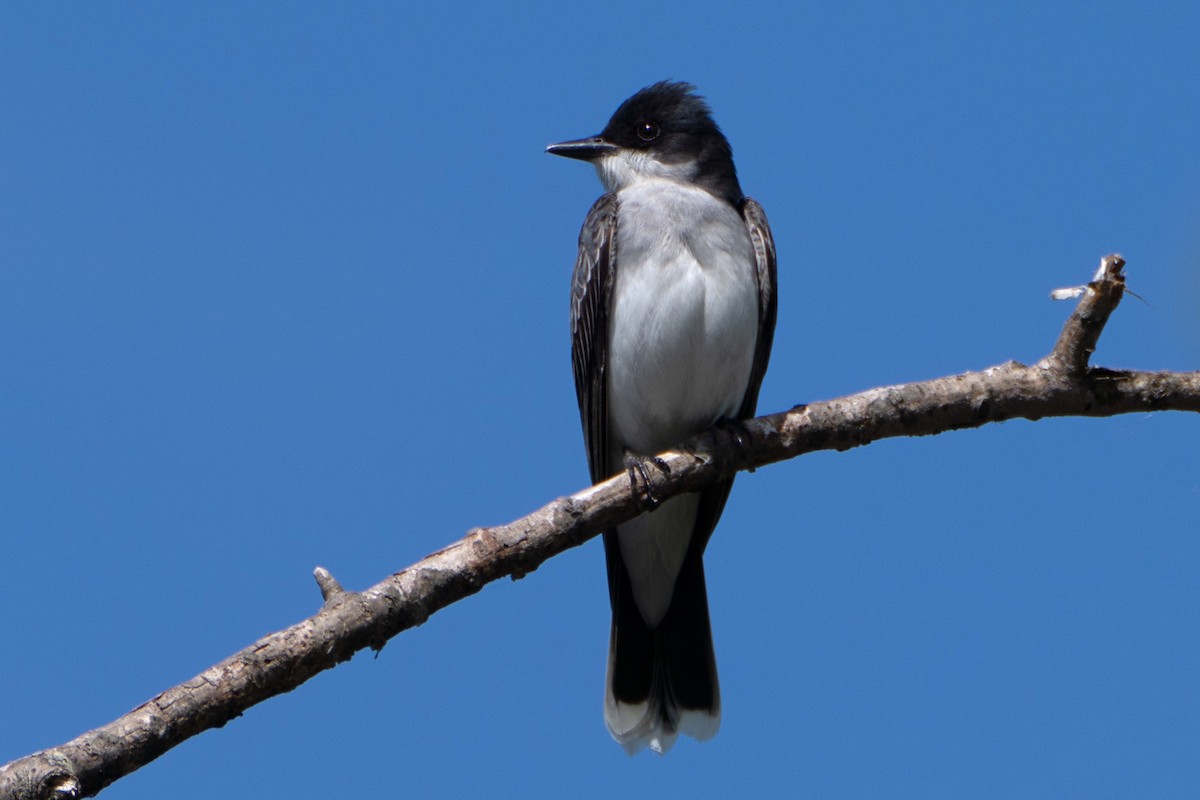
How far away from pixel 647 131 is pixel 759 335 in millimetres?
1672

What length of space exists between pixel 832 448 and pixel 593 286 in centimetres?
184

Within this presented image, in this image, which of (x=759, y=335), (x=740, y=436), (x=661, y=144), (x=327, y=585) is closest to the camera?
(x=327, y=585)

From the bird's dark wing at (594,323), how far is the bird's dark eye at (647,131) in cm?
88

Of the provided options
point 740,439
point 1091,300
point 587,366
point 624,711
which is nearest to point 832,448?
point 740,439

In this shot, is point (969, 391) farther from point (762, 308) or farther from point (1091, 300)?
point (762, 308)

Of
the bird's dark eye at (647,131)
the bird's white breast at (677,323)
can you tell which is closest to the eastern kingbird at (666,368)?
the bird's white breast at (677,323)

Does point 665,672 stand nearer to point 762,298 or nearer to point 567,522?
point 762,298

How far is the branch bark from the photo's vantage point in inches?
177

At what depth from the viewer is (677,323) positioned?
7.11 metres

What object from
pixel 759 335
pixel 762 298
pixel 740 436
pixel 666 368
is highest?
pixel 762 298

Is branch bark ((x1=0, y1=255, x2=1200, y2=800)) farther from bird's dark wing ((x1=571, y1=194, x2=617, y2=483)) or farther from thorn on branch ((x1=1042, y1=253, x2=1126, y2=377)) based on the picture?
bird's dark wing ((x1=571, y1=194, x2=617, y2=483))

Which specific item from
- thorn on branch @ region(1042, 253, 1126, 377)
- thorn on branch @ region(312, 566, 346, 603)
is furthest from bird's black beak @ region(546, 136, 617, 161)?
thorn on branch @ region(312, 566, 346, 603)

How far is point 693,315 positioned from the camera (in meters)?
7.11

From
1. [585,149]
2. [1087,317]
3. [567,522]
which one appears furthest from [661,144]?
[567,522]
